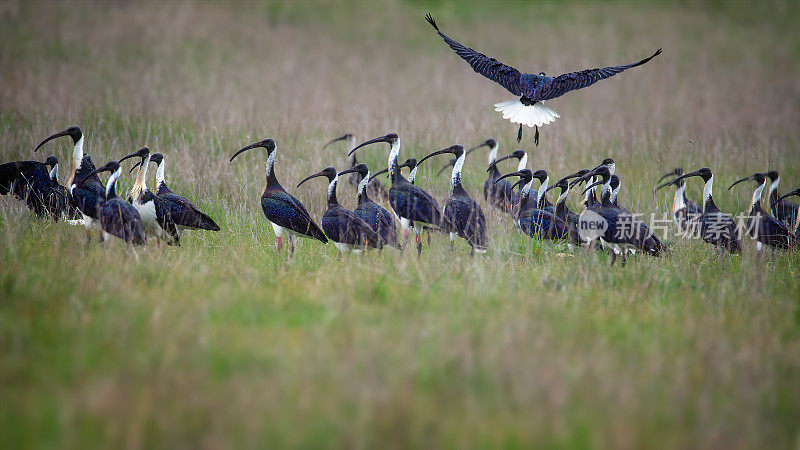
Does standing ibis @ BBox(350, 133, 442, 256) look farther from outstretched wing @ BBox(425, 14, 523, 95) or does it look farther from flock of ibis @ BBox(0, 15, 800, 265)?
outstretched wing @ BBox(425, 14, 523, 95)

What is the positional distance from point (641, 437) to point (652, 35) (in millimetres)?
28286

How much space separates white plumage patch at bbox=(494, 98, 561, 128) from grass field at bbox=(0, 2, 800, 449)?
145 centimetres

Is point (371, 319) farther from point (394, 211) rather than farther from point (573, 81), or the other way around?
point (573, 81)

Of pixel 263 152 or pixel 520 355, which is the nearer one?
pixel 520 355

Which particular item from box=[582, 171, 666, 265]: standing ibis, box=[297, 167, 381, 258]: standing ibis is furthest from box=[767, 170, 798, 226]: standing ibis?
box=[297, 167, 381, 258]: standing ibis

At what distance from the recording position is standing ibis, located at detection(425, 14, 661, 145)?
895 centimetres

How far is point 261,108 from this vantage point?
51.7ft

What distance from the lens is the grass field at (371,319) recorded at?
375 centimetres

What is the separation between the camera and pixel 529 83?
30.9 ft

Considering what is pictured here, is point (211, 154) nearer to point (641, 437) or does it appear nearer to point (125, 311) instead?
point (125, 311)

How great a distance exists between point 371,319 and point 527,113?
5.50 meters

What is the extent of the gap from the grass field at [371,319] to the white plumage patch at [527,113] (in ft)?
4.75

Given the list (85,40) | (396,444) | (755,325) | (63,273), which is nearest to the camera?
(396,444)

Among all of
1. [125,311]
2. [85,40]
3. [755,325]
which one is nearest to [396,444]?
[125,311]
